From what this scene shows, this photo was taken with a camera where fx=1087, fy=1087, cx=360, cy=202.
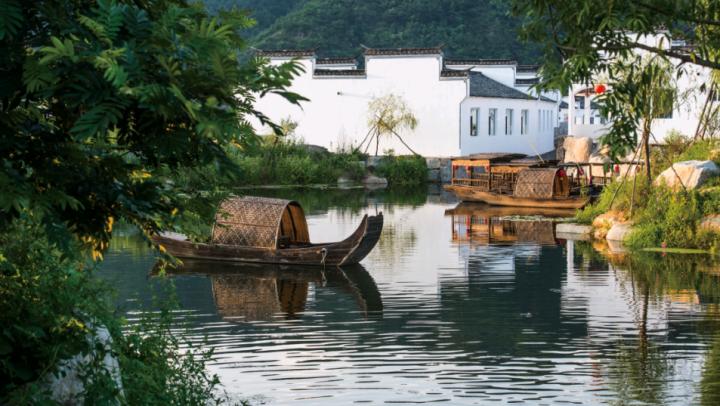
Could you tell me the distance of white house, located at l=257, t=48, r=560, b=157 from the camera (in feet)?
148

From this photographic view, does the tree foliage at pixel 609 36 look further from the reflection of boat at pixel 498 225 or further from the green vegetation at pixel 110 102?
the reflection of boat at pixel 498 225

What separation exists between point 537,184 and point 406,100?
1479 centimetres

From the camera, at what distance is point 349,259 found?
61.9 feet

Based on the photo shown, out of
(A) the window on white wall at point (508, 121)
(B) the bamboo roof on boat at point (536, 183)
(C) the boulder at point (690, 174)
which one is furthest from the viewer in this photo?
(A) the window on white wall at point (508, 121)

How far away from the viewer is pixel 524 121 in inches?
2010

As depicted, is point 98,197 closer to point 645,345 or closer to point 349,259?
point 645,345

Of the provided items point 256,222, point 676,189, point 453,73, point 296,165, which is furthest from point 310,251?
A: point 453,73

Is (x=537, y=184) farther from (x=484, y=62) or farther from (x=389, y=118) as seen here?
(x=484, y=62)

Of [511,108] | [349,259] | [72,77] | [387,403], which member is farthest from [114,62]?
[511,108]

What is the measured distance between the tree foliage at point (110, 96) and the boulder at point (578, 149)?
37770mm

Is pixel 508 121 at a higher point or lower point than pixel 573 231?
higher

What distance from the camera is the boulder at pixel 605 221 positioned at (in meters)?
23.6

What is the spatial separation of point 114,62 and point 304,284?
13801mm

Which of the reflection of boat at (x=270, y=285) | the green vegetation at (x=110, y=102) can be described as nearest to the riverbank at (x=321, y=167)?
the reflection of boat at (x=270, y=285)
